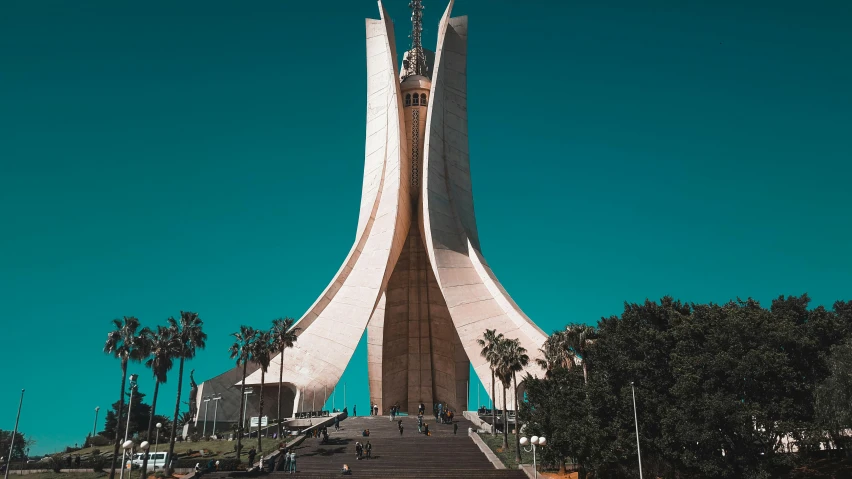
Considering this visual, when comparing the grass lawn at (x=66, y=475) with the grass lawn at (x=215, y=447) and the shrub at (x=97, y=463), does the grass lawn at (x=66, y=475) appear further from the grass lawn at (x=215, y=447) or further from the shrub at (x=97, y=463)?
the grass lawn at (x=215, y=447)

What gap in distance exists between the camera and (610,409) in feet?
70.0

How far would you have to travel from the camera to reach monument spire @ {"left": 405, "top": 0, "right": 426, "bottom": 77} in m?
43.5

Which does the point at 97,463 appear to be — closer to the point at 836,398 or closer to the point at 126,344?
the point at 126,344

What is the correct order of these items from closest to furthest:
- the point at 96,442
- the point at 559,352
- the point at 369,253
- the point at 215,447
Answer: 1. the point at 559,352
2. the point at 215,447
3. the point at 96,442
4. the point at 369,253

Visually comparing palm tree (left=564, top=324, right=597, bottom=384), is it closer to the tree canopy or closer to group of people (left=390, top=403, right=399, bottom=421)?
the tree canopy

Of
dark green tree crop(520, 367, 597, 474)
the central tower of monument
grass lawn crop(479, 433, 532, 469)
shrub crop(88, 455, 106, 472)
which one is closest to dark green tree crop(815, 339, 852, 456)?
dark green tree crop(520, 367, 597, 474)

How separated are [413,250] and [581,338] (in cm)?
1847

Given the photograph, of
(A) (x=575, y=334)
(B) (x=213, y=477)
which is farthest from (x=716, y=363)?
(B) (x=213, y=477)

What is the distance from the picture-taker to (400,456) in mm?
23922

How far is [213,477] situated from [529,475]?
8.65 meters

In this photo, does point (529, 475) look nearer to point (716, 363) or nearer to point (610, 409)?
point (610, 409)

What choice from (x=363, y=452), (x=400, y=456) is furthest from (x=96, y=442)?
(x=400, y=456)

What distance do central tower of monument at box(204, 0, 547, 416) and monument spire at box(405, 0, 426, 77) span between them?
0.07 m

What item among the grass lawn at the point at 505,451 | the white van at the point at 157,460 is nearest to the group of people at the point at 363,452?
the grass lawn at the point at 505,451
